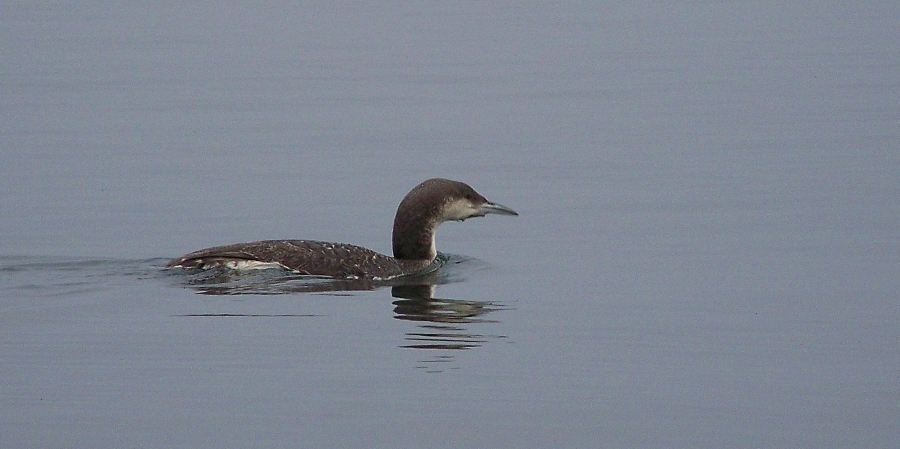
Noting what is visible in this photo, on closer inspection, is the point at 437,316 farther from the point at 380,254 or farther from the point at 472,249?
the point at 472,249

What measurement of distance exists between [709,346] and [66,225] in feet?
17.5

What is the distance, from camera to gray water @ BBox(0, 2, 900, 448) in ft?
22.0

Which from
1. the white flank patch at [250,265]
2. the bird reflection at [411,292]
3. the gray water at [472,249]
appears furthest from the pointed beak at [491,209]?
the white flank patch at [250,265]

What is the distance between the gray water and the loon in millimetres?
150

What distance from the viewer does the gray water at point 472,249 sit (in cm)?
671

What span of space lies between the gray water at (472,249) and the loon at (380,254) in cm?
15

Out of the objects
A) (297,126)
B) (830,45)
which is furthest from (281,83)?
(830,45)

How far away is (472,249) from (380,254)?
3.17ft

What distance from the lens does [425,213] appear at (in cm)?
1055

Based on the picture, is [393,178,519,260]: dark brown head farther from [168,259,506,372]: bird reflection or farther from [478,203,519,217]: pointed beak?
[168,259,506,372]: bird reflection

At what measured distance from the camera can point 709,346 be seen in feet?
26.0

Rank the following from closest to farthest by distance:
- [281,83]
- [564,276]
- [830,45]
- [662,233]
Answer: [564,276] → [662,233] → [281,83] → [830,45]

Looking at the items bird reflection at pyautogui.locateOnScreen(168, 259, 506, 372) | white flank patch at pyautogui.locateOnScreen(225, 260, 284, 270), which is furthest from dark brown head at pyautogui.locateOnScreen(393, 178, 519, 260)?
white flank patch at pyautogui.locateOnScreen(225, 260, 284, 270)

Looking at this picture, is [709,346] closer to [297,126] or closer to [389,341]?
[389,341]
